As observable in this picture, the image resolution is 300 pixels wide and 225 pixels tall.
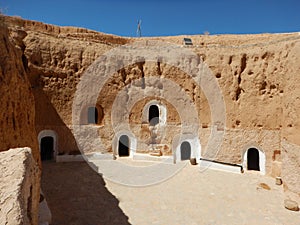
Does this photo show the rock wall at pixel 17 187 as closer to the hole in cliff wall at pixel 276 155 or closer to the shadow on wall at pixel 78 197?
the shadow on wall at pixel 78 197

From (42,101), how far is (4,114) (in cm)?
813

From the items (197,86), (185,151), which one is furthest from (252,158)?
(197,86)

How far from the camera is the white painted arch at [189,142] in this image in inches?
565

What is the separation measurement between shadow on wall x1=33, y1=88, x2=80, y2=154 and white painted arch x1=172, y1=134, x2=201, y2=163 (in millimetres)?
5589

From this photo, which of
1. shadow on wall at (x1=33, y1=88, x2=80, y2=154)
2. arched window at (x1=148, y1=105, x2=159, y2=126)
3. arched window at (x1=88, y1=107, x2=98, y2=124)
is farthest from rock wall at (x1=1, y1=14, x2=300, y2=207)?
arched window at (x1=148, y1=105, x2=159, y2=126)

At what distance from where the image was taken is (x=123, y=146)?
1537cm

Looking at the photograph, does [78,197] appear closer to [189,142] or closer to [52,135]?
[52,135]

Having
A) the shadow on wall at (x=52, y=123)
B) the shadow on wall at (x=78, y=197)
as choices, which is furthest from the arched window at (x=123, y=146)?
the shadow on wall at (x=78, y=197)

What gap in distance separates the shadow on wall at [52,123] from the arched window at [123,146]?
8.92ft

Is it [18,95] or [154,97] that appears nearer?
[18,95]

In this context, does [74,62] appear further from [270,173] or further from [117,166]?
[270,173]

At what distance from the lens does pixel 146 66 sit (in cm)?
1489

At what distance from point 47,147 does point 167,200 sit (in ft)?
26.2

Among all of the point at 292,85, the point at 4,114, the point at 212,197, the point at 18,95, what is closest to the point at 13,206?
the point at 4,114
